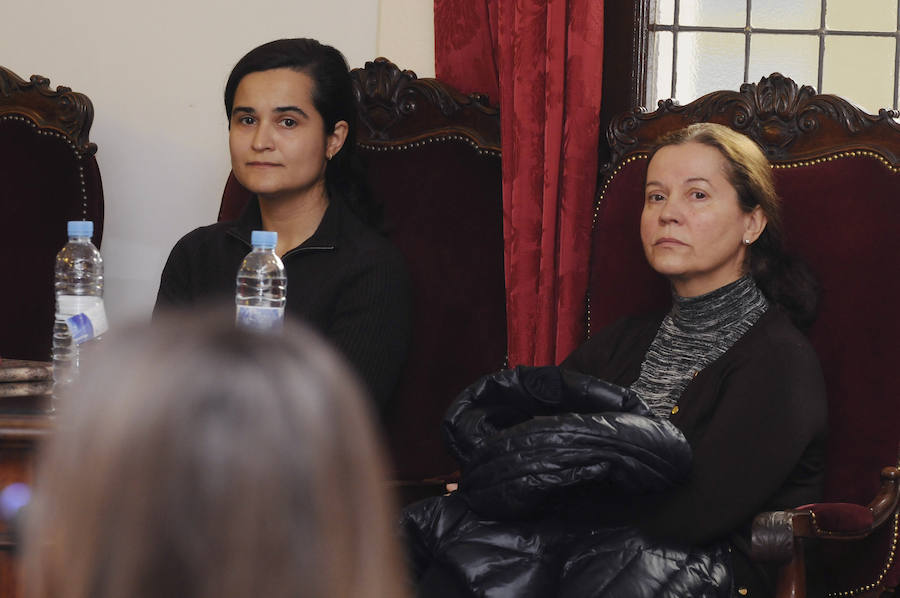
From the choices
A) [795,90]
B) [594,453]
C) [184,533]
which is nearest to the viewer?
[184,533]

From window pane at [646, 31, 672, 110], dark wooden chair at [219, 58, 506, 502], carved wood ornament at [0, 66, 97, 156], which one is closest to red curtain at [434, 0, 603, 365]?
dark wooden chair at [219, 58, 506, 502]

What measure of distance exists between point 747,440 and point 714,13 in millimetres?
1488

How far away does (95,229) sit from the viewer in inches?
118

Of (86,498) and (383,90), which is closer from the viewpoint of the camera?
(86,498)

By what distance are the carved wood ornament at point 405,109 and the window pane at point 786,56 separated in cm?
80

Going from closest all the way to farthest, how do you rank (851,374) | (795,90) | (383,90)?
(851,374), (795,90), (383,90)

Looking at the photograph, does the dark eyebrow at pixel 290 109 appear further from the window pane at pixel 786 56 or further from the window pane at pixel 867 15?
the window pane at pixel 867 15

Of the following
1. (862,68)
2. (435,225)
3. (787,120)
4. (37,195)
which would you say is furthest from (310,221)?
(862,68)

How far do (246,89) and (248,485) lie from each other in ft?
6.91

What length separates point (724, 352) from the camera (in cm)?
222

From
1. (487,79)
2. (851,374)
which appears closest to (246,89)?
(487,79)

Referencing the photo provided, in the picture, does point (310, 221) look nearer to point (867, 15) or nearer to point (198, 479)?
point (867, 15)

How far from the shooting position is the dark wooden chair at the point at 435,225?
2738 millimetres

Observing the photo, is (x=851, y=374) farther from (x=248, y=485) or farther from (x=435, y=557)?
(x=248, y=485)
